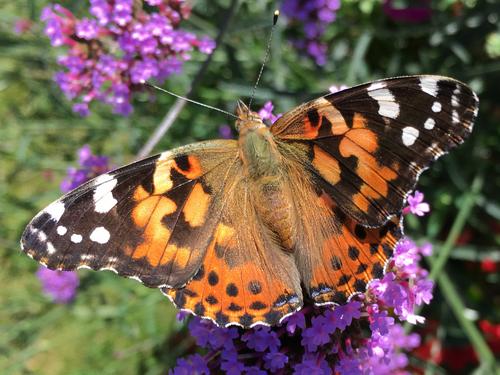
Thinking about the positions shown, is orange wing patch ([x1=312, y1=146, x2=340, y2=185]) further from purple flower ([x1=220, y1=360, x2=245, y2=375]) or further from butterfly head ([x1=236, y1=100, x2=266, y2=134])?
purple flower ([x1=220, y1=360, x2=245, y2=375])

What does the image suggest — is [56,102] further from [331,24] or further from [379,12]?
[379,12]

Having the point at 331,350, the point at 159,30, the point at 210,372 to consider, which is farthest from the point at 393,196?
the point at 159,30

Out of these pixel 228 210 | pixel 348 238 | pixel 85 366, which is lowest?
pixel 85 366

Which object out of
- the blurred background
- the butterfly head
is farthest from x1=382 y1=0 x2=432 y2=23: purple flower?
the butterfly head

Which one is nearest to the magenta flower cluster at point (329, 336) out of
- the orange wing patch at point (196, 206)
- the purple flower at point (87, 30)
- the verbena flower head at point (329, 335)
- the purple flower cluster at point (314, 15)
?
the verbena flower head at point (329, 335)

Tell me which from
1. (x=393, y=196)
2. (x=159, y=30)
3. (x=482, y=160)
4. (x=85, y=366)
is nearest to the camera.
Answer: (x=393, y=196)

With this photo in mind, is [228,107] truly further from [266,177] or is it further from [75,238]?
[75,238]

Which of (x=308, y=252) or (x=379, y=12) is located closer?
(x=308, y=252)
